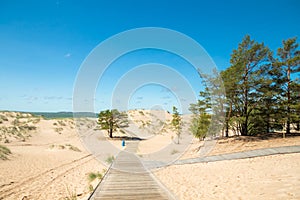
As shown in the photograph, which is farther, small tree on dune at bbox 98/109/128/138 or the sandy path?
small tree on dune at bbox 98/109/128/138

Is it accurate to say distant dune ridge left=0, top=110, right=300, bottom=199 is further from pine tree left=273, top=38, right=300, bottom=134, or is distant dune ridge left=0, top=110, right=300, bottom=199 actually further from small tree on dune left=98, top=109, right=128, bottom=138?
small tree on dune left=98, top=109, right=128, bottom=138

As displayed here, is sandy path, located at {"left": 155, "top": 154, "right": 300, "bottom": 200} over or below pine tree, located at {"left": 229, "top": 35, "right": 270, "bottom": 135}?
below

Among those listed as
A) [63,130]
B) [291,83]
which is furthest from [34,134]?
[291,83]

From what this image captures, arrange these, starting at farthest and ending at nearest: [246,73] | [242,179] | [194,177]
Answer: [246,73], [194,177], [242,179]

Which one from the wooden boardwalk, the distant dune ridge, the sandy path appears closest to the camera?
the sandy path

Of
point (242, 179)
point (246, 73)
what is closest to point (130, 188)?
point (242, 179)

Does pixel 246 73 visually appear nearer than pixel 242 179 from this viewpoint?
No

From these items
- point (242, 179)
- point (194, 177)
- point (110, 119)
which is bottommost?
point (194, 177)

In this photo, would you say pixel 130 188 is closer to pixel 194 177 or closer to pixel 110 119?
pixel 194 177

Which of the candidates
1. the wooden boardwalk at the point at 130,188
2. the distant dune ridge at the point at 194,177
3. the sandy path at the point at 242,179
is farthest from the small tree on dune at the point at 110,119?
the wooden boardwalk at the point at 130,188

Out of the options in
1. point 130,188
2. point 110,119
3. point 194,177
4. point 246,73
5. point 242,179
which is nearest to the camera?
point 130,188

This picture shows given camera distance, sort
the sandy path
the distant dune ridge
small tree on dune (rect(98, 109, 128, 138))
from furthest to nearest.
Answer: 1. small tree on dune (rect(98, 109, 128, 138))
2. the distant dune ridge
3. the sandy path

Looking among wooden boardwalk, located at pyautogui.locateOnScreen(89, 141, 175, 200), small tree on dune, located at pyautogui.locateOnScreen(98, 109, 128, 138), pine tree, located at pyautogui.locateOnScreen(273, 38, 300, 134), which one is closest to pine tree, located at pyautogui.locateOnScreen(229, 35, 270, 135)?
pine tree, located at pyautogui.locateOnScreen(273, 38, 300, 134)

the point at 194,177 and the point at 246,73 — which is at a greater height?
the point at 246,73
